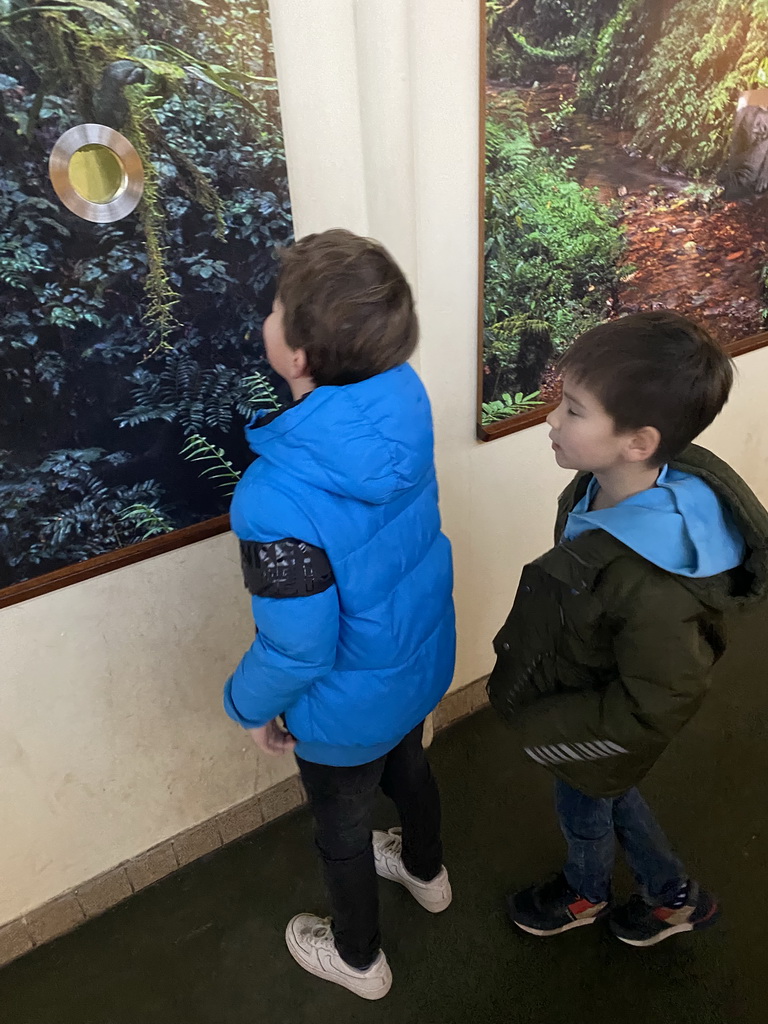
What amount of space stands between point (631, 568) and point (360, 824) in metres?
0.63

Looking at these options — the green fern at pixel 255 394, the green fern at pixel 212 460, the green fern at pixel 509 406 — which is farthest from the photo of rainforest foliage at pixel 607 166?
the green fern at pixel 212 460

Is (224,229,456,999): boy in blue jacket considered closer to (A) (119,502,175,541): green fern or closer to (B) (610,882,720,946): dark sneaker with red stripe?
(A) (119,502,175,541): green fern

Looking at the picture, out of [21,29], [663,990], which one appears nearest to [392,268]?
[21,29]

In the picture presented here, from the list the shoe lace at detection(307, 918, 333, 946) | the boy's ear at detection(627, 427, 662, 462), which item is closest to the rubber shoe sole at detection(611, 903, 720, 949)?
the shoe lace at detection(307, 918, 333, 946)

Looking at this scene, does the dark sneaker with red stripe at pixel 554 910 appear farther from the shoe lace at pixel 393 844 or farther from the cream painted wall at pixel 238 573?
the cream painted wall at pixel 238 573

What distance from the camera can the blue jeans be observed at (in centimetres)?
122

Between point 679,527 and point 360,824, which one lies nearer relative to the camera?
point 679,527

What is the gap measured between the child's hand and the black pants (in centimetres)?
5

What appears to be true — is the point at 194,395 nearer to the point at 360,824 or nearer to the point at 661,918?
the point at 360,824

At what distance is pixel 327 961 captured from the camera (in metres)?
1.33

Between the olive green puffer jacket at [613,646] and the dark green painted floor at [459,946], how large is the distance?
0.56 metres

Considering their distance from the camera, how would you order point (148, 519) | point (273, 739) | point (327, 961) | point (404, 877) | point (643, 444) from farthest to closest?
point (404, 877) < point (327, 961) < point (148, 519) < point (273, 739) < point (643, 444)

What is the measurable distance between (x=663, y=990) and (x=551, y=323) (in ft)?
4.48

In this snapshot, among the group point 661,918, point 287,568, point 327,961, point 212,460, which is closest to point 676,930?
point 661,918
